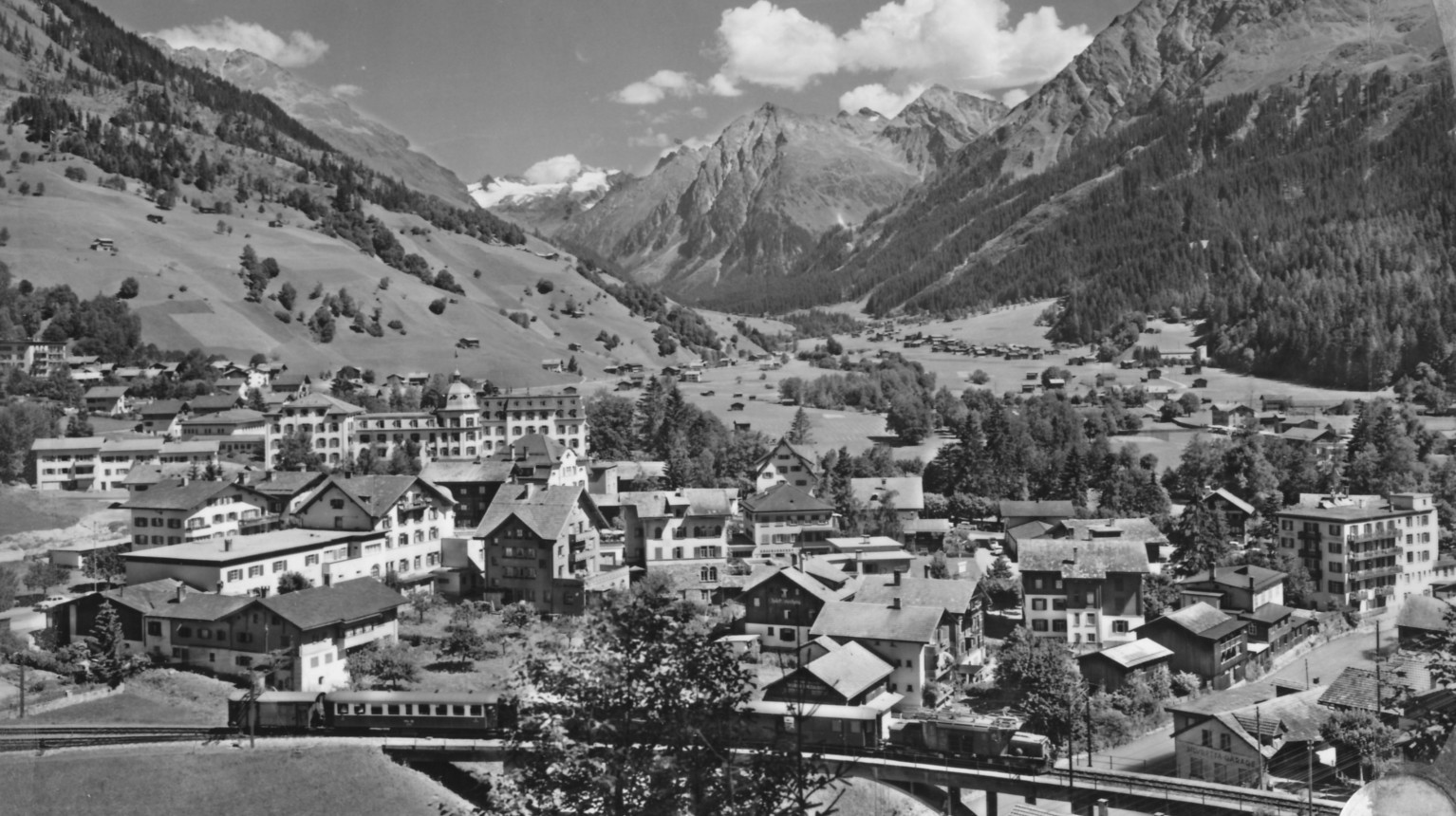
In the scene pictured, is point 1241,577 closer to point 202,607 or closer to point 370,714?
point 370,714

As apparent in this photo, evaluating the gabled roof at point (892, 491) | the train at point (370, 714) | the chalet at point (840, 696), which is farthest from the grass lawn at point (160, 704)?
the gabled roof at point (892, 491)


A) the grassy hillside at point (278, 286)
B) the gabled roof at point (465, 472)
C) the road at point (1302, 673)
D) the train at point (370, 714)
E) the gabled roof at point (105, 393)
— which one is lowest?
the road at point (1302, 673)

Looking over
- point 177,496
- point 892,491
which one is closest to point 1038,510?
point 892,491

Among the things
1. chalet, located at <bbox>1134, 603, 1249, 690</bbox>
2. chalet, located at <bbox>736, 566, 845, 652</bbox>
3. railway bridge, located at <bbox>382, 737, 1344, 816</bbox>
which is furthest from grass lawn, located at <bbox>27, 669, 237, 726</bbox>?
chalet, located at <bbox>1134, 603, 1249, 690</bbox>

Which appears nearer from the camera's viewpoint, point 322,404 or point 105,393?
point 322,404

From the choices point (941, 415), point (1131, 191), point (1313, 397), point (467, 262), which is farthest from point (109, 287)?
point (1131, 191)

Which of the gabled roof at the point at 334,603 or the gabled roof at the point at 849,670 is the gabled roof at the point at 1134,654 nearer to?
the gabled roof at the point at 849,670
